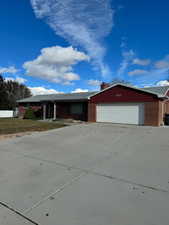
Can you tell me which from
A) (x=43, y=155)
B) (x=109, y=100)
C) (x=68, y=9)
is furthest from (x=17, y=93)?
(x=43, y=155)

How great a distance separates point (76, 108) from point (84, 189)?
16.9 m

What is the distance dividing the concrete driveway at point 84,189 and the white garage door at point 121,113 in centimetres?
992

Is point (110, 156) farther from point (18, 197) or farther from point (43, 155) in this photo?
point (18, 197)

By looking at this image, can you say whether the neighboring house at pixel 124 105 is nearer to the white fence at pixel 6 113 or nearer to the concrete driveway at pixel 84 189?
the concrete driveway at pixel 84 189

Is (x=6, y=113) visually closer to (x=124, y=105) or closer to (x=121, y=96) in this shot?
(x=121, y=96)

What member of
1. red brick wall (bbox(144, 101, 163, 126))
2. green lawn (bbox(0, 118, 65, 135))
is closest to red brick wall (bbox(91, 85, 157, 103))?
red brick wall (bbox(144, 101, 163, 126))

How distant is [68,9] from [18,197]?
10.3 m

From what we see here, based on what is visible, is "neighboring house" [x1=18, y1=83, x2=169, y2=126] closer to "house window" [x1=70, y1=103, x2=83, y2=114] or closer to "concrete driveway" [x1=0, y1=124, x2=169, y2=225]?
"house window" [x1=70, y1=103, x2=83, y2=114]

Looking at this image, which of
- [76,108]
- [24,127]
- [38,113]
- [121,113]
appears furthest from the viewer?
[38,113]

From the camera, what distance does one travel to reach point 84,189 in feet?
10.1

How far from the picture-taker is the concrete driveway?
2.28m

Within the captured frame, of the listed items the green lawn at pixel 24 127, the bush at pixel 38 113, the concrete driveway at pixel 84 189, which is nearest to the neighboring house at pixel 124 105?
the green lawn at pixel 24 127

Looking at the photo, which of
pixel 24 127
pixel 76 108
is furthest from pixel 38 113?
pixel 24 127

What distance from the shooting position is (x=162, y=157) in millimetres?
5141
